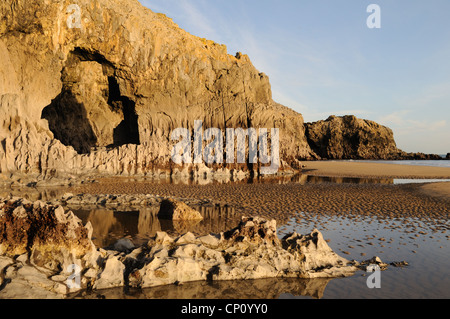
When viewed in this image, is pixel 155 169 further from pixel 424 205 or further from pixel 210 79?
pixel 424 205

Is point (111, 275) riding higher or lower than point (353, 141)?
lower

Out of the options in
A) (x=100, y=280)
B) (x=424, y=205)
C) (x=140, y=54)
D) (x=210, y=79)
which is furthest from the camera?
(x=210, y=79)

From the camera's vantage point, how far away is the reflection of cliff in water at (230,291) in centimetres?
592

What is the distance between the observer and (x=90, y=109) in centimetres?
4278

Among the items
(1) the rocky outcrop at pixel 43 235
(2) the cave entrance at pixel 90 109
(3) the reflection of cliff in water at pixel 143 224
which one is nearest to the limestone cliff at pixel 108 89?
(2) the cave entrance at pixel 90 109

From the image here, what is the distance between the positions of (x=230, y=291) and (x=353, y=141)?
11149 centimetres

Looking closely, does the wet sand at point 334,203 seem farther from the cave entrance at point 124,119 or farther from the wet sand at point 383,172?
the cave entrance at point 124,119

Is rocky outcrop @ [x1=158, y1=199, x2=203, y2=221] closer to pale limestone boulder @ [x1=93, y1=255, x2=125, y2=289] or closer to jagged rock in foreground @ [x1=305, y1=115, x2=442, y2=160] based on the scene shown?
pale limestone boulder @ [x1=93, y1=255, x2=125, y2=289]

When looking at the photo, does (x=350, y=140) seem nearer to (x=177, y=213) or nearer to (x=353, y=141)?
(x=353, y=141)

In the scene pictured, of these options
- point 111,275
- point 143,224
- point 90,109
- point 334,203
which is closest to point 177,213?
point 143,224

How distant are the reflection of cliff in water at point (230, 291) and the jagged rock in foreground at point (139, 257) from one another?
7.5 inches

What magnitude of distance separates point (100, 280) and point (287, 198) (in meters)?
14.0

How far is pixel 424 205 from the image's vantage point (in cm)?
1655

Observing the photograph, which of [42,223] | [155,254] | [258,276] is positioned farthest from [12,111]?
[258,276]
